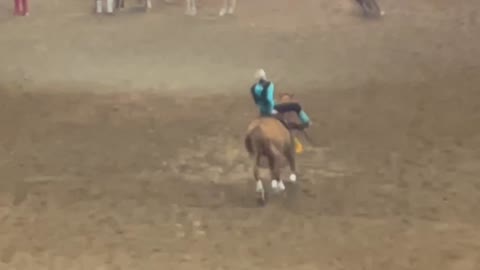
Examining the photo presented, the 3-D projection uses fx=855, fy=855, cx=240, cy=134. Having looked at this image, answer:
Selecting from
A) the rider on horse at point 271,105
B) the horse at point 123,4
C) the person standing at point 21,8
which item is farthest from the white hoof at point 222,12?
the rider on horse at point 271,105

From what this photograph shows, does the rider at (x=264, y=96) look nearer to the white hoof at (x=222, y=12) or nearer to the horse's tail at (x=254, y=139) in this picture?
the horse's tail at (x=254, y=139)

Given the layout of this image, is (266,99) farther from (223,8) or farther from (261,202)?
(223,8)

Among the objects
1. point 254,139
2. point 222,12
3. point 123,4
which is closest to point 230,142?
point 254,139

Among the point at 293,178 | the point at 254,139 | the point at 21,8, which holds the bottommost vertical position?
the point at 21,8

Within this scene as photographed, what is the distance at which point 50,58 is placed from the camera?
8.59ft

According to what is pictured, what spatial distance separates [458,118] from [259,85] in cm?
69

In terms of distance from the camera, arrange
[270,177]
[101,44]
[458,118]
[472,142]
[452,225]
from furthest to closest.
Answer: [101,44], [458,118], [472,142], [270,177], [452,225]

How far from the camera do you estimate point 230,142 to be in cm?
178

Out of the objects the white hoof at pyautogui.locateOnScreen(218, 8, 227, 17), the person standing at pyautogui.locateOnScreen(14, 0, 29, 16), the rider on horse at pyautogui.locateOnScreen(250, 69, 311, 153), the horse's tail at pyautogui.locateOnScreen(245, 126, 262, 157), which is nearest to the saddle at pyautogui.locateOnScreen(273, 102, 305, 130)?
the rider on horse at pyautogui.locateOnScreen(250, 69, 311, 153)

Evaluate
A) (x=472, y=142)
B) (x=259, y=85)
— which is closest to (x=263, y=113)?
(x=259, y=85)

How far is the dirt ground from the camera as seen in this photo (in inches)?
51.8

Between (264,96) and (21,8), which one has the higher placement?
(264,96)

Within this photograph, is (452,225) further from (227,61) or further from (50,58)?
(50,58)

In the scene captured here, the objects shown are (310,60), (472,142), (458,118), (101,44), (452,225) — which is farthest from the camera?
(101,44)
